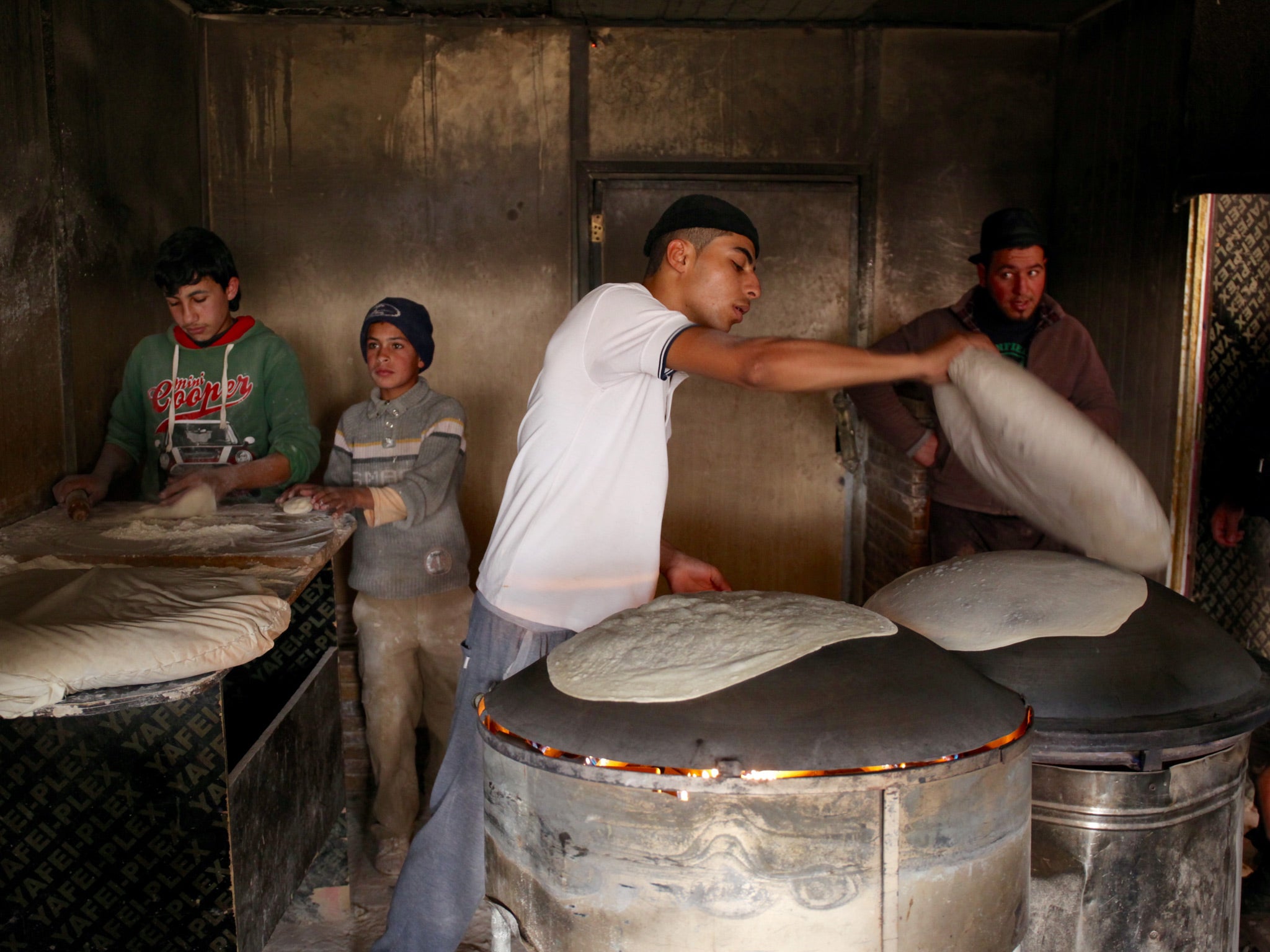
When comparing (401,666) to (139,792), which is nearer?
(139,792)

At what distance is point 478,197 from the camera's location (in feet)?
13.9

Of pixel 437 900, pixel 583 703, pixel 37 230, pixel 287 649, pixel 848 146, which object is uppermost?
pixel 848 146

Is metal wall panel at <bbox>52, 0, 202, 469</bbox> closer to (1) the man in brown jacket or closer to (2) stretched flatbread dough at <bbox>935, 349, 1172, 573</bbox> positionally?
(1) the man in brown jacket

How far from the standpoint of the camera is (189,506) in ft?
8.86

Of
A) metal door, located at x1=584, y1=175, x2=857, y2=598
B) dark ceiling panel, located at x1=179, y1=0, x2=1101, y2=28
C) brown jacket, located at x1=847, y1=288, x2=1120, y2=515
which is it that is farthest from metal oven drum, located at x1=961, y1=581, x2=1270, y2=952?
dark ceiling panel, located at x1=179, y1=0, x2=1101, y2=28

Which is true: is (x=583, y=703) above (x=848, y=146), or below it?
below

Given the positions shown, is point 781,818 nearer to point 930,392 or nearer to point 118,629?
point 118,629

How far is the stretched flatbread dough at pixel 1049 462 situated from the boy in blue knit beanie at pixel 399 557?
157 centimetres

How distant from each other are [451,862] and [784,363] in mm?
1204

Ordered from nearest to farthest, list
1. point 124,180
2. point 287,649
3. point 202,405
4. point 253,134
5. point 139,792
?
point 139,792 < point 287,649 < point 202,405 < point 124,180 < point 253,134

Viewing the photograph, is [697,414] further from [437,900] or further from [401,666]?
[437,900]

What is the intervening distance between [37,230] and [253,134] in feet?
4.54

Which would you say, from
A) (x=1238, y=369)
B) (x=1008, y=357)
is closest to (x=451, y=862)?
(x=1008, y=357)

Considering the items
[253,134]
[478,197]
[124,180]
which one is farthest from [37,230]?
[478,197]
